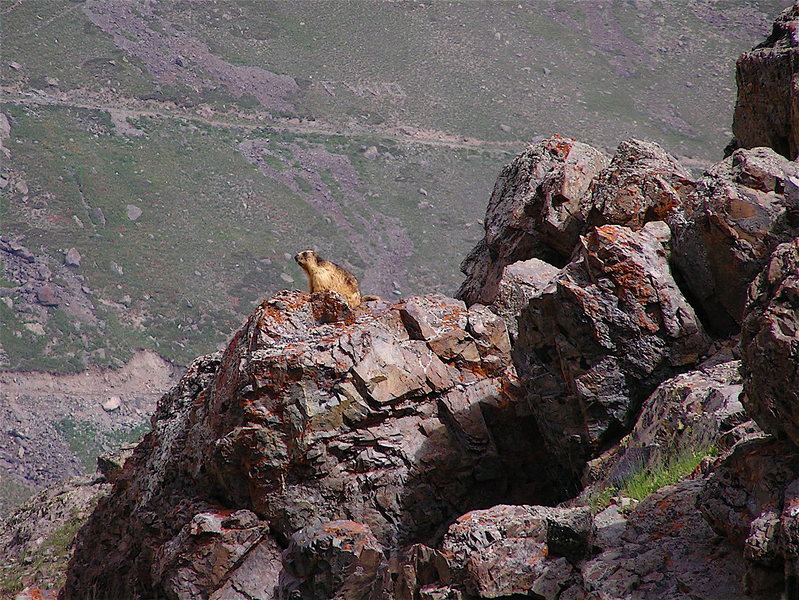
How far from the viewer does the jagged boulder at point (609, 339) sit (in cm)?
1338

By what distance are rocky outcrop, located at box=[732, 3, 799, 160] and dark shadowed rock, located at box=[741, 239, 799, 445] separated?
24.1ft

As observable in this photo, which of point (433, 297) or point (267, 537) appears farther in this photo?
point (433, 297)

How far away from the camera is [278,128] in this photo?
101 m

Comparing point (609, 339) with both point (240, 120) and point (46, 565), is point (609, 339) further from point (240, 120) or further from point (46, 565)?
point (240, 120)

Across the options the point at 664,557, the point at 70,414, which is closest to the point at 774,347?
the point at 664,557

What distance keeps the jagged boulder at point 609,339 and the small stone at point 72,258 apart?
7139 centimetres

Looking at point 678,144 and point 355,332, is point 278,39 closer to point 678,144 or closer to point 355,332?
point 678,144

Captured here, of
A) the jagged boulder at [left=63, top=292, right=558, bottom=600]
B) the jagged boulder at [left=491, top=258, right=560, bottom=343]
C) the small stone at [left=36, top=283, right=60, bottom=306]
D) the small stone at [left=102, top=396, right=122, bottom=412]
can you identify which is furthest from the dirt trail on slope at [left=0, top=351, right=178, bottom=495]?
the jagged boulder at [left=491, top=258, right=560, bottom=343]

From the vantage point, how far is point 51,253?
79.9 meters

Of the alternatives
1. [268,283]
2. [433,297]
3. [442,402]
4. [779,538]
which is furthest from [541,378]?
[268,283]

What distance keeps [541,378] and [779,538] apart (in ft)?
21.0

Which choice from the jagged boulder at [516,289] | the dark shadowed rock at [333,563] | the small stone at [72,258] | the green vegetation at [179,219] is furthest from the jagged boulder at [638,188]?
the small stone at [72,258]

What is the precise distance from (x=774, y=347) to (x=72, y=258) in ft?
254

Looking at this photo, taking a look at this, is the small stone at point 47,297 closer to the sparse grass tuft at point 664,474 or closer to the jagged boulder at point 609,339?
the jagged boulder at point 609,339
